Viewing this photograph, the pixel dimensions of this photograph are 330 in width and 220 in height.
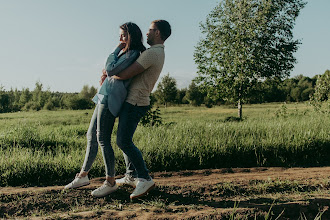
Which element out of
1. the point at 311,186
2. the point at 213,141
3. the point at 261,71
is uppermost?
the point at 261,71

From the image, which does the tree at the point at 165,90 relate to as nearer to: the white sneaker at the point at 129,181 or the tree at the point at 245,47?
the tree at the point at 245,47

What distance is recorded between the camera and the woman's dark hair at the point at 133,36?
3.65 meters

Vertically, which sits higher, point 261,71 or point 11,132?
point 261,71

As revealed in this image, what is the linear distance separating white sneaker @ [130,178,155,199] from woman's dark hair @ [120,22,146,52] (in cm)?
176

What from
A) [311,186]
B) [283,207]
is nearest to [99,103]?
[283,207]

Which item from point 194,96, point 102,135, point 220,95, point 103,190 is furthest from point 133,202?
point 194,96

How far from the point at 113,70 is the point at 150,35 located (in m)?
0.65

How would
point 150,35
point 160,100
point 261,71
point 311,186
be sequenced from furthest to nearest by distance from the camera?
point 160,100 → point 261,71 → point 311,186 → point 150,35

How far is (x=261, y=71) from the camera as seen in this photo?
2059cm

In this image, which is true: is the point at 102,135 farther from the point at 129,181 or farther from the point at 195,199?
the point at 195,199

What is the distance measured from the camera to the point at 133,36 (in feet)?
12.0

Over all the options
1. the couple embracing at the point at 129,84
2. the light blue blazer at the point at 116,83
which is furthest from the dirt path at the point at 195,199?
the light blue blazer at the point at 116,83

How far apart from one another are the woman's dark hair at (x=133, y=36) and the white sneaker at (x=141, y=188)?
176 centimetres

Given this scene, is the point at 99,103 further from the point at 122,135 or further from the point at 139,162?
the point at 139,162
